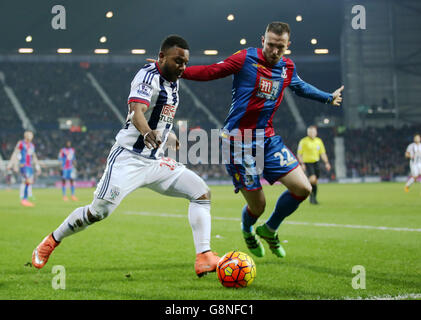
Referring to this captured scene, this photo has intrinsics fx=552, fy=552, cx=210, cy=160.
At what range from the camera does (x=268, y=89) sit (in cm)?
593

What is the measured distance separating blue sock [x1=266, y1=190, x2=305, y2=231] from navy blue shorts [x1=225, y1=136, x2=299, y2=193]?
28cm

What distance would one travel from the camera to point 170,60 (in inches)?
196

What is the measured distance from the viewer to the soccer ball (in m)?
4.70

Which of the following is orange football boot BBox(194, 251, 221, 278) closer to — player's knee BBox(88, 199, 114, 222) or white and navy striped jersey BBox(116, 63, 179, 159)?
player's knee BBox(88, 199, 114, 222)

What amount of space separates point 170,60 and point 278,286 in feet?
7.24

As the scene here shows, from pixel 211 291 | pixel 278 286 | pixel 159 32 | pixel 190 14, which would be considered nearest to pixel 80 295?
pixel 211 291

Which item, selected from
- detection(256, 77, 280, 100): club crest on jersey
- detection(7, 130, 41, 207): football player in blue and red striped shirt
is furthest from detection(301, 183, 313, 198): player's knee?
detection(7, 130, 41, 207): football player in blue and red striped shirt

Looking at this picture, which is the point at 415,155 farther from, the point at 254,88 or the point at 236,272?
the point at 236,272

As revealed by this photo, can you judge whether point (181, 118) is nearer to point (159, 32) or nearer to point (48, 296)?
point (159, 32)

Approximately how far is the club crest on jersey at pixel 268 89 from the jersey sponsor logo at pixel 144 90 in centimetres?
147

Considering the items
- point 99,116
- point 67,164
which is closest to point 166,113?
point 67,164
